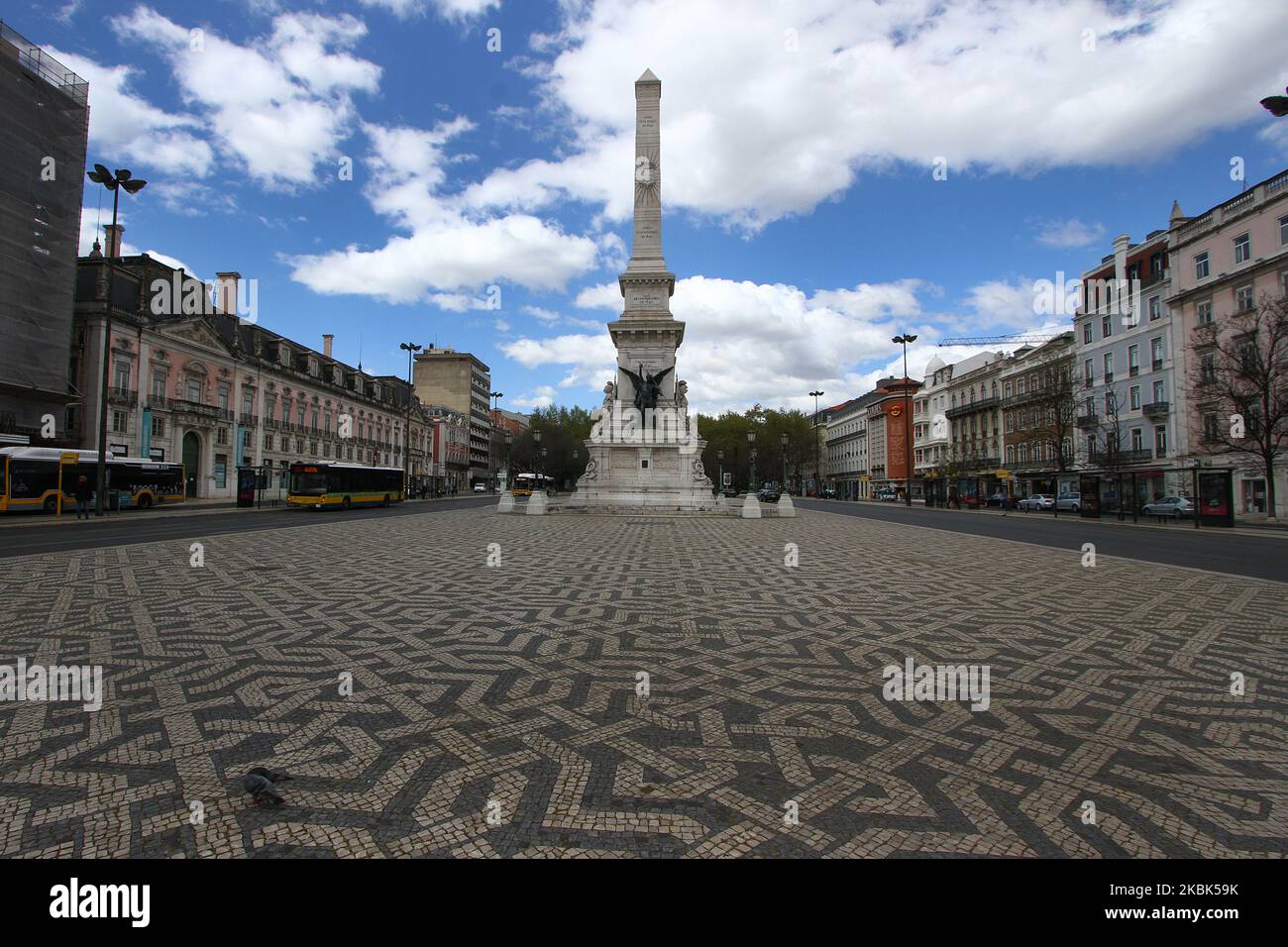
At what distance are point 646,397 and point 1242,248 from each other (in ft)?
109

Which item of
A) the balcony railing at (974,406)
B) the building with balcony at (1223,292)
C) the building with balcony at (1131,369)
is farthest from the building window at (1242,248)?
the balcony railing at (974,406)

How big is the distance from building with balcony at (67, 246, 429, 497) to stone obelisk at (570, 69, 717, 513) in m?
14.2

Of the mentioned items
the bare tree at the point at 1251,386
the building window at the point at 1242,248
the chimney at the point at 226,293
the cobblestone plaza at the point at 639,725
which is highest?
the chimney at the point at 226,293

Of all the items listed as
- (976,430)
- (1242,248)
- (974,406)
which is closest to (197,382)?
(1242,248)

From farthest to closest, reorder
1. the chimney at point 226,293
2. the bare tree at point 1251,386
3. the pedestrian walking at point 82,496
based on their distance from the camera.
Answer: the chimney at point 226,293, the bare tree at point 1251,386, the pedestrian walking at point 82,496

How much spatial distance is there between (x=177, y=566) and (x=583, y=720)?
9.93 metres

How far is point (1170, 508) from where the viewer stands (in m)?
32.5

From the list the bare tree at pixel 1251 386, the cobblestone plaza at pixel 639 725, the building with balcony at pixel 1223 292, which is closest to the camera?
the cobblestone plaza at pixel 639 725

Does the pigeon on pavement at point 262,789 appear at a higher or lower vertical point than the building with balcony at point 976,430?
lower

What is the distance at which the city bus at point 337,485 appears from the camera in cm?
3259

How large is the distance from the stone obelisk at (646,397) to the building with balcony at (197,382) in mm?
14211

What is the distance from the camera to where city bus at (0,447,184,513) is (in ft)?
82.4

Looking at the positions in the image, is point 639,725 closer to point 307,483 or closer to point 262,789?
point 262,789

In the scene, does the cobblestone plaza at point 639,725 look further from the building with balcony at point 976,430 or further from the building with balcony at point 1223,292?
the building with balcony at point 976,430
